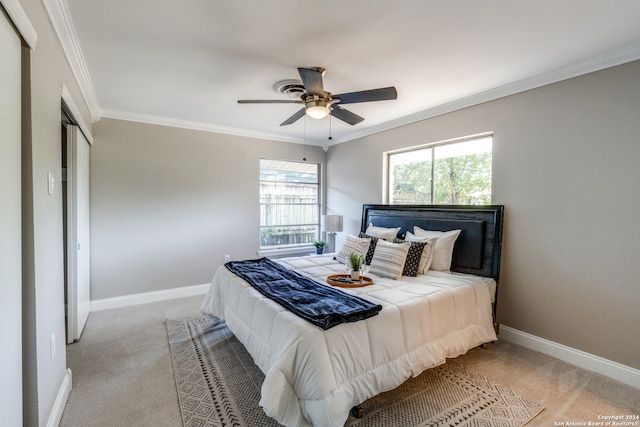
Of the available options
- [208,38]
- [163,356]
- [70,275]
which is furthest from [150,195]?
[208,38]

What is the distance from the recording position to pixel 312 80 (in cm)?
229

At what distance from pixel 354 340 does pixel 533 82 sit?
2.93 metres

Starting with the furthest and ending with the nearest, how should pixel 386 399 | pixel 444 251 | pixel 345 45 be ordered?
pixel 444 251 → pixel 345 45 → pixel 386 399

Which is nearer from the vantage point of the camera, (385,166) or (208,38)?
(208,38)

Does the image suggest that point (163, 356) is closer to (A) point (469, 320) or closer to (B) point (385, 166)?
(A) point (469, 320)

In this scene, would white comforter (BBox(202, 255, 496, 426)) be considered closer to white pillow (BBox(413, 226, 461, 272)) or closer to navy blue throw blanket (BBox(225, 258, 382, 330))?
navy blue throw blanket (BBox(225, 258, 382, 330))

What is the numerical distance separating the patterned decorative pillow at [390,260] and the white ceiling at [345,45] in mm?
1688

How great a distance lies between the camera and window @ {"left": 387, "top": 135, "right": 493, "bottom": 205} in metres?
3.39

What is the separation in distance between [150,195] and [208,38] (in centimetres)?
271

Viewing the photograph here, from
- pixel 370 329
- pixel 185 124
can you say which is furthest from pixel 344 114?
pixel 185 124

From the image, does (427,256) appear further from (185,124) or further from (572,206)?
(185,124)

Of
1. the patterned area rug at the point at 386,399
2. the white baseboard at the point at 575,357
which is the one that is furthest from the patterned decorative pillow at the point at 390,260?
the white baseboard at the point at 575,357

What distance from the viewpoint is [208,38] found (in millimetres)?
2197

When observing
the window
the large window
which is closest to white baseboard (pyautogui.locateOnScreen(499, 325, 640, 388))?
the window
